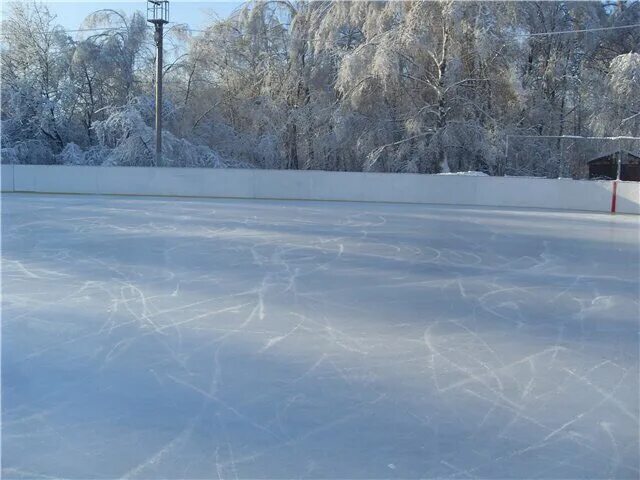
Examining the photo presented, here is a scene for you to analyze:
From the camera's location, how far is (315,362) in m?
4.39

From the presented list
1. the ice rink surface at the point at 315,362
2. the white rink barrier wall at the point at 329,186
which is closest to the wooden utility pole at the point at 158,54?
the white rink barrier wall at the point at 329,186

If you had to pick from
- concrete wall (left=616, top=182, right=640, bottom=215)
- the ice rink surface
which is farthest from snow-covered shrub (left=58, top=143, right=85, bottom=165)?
concrete wall (left=616, top=182, right=640, bottom=215)

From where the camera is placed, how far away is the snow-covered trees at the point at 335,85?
23531 mm

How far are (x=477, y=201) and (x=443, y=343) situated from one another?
14.1 meters

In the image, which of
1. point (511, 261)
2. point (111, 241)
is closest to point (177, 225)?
point (111, 241)

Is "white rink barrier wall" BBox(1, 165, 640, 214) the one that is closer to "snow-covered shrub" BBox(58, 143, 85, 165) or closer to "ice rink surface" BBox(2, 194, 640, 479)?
"snow-covered shrub" BBox(58, 143, 85, 165)

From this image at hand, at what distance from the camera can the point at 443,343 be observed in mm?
4895

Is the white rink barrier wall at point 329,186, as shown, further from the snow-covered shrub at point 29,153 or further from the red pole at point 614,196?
the snow-covered shrub at point 29,153

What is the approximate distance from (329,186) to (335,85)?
7430 millimetres

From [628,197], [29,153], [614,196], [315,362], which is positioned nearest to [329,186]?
[614,196]

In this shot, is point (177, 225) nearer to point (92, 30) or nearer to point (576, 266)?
point (576, 266)

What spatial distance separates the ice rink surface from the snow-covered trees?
14.7m

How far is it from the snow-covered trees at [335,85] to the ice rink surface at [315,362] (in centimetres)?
1474

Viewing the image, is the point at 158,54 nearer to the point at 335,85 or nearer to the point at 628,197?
the point at 335,85
